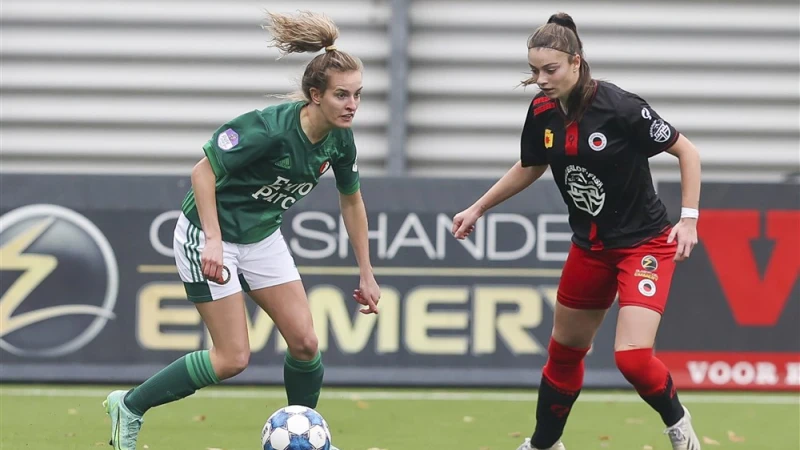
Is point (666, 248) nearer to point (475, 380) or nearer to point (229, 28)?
point (475, 380)

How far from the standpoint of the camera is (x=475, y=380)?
827 centimetres

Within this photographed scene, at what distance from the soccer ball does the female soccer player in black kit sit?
1.18 m

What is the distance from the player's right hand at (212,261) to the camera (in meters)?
4.98

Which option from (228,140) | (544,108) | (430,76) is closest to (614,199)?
(544,108)

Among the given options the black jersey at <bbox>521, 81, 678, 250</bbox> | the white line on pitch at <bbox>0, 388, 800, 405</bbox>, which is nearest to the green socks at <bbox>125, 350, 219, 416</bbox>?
the black jersey at <bbox>521, 81, 678, 250</bbox>

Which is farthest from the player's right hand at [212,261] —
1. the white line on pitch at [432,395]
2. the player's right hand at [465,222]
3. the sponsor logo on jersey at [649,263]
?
the white line on pitch at [432,395]

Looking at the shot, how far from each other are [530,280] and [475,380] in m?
0.74

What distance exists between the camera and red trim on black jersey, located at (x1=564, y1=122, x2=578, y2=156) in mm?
5191

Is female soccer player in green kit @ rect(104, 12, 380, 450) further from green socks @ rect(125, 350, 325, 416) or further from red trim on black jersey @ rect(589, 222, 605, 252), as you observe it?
red trim on black jersey @ rect(589, 222, 605, 252)

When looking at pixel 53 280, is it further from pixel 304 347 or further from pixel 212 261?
pixel 212 261

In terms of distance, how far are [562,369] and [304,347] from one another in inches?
44.9

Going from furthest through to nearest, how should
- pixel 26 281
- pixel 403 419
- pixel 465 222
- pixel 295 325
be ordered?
pixel 26 281
pixel 403 419
pixel 465 222
pixel 295 325

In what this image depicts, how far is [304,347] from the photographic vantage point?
547 cm

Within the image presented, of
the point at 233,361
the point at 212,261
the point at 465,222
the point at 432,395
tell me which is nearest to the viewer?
the point at 212,261
